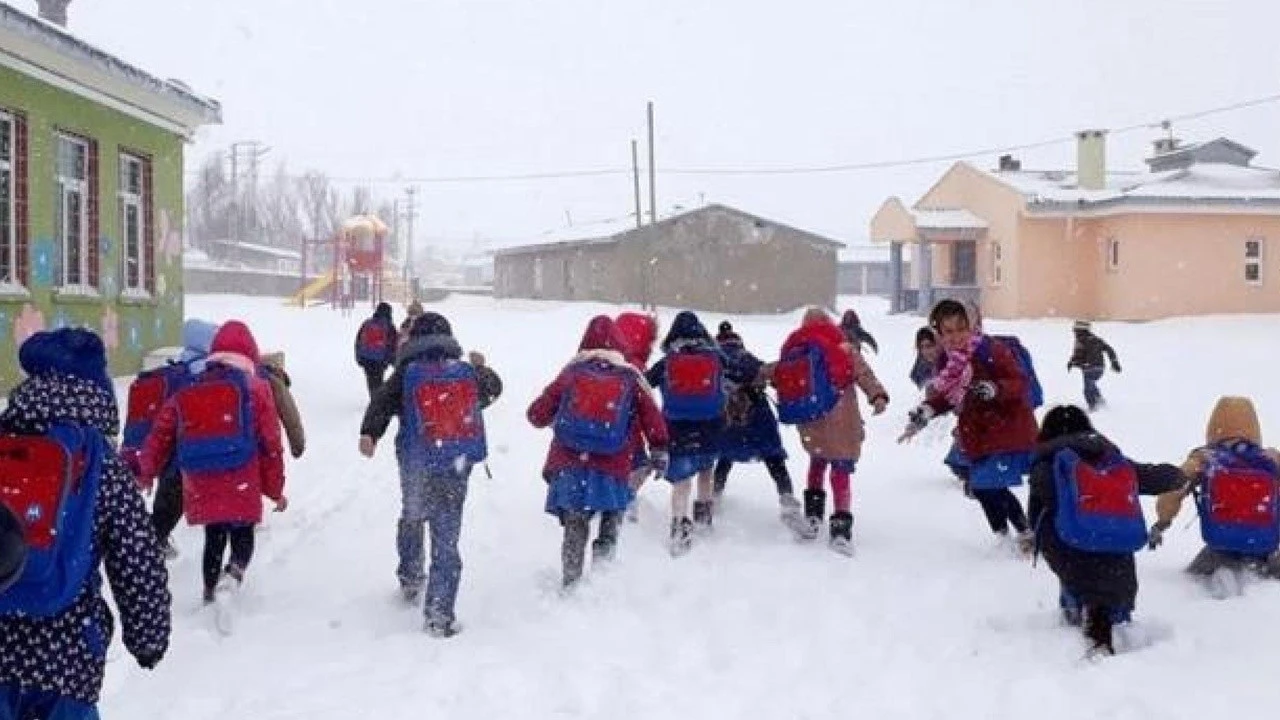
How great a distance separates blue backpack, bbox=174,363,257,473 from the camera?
20.2 feet

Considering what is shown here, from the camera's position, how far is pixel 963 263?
4019cm

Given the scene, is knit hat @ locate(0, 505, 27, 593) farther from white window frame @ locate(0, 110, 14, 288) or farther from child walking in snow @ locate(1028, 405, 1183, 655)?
white window frame @ locate(0, 110, 14, 288)

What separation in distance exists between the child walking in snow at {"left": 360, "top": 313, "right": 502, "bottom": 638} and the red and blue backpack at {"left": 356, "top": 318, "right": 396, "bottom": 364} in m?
8.47

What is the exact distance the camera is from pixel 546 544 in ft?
27.7

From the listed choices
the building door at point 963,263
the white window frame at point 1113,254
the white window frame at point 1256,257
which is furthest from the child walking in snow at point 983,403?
the building door at point 963,263

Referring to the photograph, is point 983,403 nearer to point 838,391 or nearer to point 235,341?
point 838,391

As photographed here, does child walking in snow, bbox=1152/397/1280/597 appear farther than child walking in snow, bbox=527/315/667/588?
No

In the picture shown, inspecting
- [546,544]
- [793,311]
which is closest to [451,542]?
[546,544]

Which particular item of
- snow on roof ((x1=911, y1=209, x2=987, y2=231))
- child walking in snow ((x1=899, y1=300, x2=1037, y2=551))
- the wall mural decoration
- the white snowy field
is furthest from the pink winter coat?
snow on roof ((x1=911, y1=209, x2=987, y2=231))

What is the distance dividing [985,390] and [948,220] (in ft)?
105

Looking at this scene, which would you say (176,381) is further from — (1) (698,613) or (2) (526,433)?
(2) (526,433)

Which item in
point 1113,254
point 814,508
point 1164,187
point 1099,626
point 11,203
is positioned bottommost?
point 1099,626

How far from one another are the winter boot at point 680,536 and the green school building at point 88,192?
25.6 ft

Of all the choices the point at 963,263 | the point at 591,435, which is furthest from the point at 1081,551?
the point at 963,263
